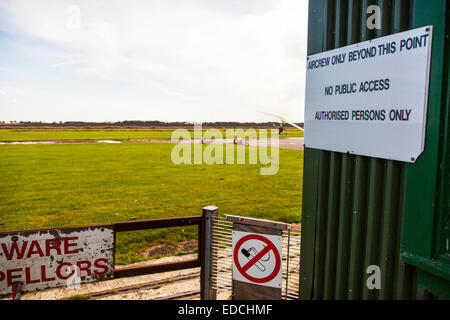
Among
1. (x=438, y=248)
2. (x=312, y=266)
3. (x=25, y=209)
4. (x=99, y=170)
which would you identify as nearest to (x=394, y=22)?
(x=438, y=248)

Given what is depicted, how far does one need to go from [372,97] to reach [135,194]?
11487 millimetres

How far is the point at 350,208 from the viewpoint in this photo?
10.6 feet

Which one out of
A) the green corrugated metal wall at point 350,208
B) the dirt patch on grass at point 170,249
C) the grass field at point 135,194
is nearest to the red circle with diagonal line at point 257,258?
the green corrugated metal wall at point 350,208

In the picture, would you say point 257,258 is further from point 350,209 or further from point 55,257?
point 55,257

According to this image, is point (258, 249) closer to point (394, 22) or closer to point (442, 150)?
point (442, 150)

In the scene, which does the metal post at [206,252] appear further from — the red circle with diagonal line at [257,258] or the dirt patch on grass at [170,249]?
the dirt patch on grass at [170,249]

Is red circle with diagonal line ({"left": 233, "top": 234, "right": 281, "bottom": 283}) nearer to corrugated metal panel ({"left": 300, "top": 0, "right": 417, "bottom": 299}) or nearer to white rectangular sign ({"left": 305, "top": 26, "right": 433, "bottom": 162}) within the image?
corrugated metal panel ({"left": 300, "top": 0, "right": 417, "bottom": 299})

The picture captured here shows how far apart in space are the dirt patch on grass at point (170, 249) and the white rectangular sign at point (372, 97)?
4441 millimetres

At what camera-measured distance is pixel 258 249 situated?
4.24 meters

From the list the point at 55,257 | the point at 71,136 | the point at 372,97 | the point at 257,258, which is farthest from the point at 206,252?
the point at 71,136

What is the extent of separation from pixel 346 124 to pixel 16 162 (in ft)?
81.3

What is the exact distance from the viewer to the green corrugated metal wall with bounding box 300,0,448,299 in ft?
9.07

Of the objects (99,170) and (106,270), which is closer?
(106,270)

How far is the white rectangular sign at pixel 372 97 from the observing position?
2492 millimetres
